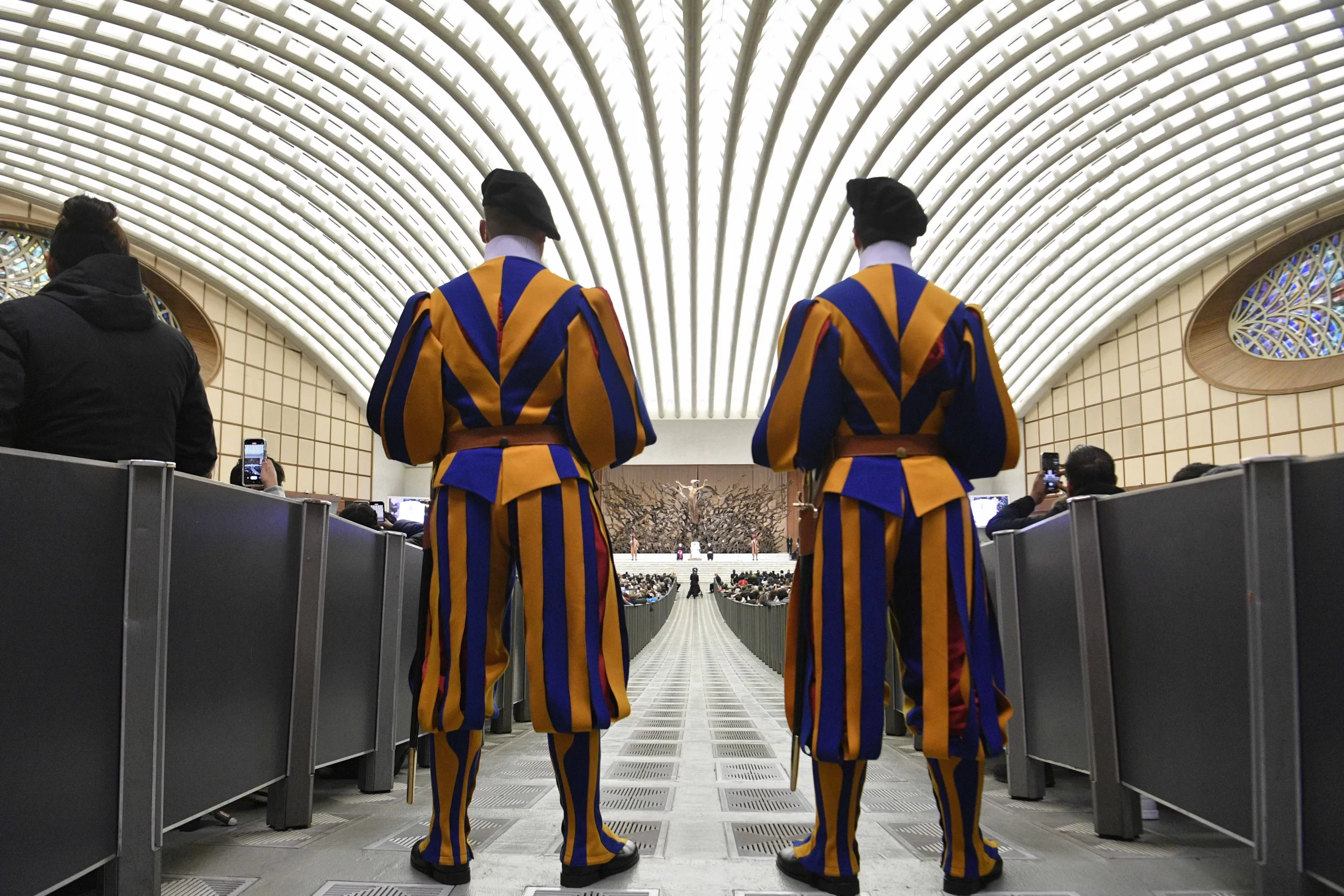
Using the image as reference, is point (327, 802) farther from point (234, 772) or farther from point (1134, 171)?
point (1134, 171)

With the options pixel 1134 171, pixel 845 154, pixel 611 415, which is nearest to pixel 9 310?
Answer: pixel 611 415

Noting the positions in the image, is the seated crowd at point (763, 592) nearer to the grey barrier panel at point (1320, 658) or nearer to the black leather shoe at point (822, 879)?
the black leather shoe at point (822, 879)

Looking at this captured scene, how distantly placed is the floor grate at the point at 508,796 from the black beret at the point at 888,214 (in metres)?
2.46

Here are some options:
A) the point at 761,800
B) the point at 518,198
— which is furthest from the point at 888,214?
the point at 761,800

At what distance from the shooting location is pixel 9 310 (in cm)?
264

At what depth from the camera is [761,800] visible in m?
3.70

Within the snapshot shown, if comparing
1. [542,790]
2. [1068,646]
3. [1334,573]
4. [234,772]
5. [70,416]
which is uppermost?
[70,416]

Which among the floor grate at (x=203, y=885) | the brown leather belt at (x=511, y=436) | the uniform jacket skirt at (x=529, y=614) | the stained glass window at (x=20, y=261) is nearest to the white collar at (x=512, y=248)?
the brown leather belt at (x=511, y=436)

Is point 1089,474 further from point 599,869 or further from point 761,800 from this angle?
point 599,869

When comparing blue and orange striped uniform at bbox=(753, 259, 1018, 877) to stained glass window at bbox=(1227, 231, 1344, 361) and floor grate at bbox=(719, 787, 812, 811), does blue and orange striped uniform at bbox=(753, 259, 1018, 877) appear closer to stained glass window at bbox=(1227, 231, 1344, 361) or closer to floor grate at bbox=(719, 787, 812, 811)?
floor grate at bbox=(719, 787, 812, 811)

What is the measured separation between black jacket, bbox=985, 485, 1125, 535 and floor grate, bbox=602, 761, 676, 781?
1890 mm

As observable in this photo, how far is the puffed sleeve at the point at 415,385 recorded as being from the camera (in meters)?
2.83

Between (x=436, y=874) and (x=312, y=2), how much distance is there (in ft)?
67.8

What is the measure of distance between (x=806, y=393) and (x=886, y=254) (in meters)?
0.58
